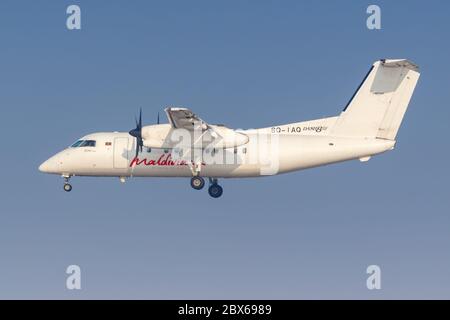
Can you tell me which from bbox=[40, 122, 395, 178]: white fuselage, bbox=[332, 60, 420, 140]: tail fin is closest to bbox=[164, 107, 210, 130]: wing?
bbox=[40, 122, 395, 178]: white fuselage

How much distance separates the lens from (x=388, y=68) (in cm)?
3450

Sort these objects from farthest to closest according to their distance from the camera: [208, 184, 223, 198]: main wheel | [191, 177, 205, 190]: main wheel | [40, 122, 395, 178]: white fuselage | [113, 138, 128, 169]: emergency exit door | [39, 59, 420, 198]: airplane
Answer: [208, 184, 223, 198]: main wheel → [113, 138, 128, 169]: emergency exit door → [191, 177, 205, 190]: main wheel → [40, 122, 395, 178]: white fuselage → [39, 59, 420, 198]: airplane

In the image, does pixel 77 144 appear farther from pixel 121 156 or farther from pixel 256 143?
pixel 256 143

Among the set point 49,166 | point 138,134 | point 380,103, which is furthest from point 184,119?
point 380,103

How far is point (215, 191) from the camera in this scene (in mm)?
36594

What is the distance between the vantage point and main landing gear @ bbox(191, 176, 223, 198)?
35.7 m

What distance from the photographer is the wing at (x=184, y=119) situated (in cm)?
3328

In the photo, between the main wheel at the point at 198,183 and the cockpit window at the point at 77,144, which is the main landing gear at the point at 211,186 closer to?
the main wheel at the point at 198,183

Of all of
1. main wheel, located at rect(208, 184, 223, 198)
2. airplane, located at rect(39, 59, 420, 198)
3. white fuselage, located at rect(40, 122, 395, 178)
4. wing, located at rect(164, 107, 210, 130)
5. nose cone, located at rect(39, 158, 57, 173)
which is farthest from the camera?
nose cone, located at rect(39, 158, 57, 173)

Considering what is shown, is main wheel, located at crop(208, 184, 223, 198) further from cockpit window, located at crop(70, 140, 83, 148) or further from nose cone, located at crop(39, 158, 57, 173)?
nose cone, located at crop(39, 158, 57, 173)

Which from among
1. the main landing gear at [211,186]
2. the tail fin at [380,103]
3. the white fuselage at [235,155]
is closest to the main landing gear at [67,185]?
the white fuselage at [235,155]
